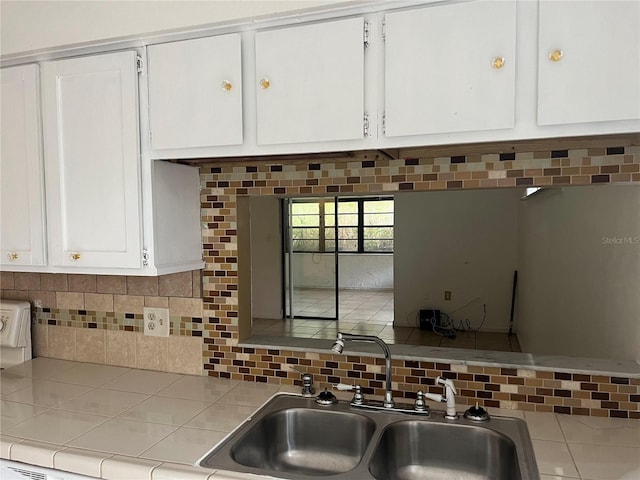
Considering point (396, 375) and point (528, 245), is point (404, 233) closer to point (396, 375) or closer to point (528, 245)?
point (528, 245)

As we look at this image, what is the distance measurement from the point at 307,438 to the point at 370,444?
31 centimetres

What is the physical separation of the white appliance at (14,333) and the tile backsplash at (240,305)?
0.07m

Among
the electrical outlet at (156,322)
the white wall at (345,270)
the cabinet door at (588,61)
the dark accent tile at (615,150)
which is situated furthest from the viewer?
the white wall at (345,270)

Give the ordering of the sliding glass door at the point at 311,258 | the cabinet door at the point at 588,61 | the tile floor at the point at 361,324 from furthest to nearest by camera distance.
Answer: the sliding glass door at the point at 311,258
the tile floor at the point at 361,324
the cabinet door at the point at 588,61

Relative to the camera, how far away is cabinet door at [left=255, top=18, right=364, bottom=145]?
133 cm

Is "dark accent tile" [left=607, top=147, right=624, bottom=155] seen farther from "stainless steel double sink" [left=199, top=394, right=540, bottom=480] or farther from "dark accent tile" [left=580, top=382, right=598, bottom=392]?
"stainless steel double sink" [left=199, top=394, right=540, bottom=480]

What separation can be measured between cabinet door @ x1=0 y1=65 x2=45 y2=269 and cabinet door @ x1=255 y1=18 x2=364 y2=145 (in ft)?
2.92

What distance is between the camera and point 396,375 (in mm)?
1663

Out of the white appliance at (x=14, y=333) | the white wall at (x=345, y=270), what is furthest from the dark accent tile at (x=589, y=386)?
the white wall at (x=345, y=270)

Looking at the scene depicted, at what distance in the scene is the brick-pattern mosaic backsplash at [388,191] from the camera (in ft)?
4.80

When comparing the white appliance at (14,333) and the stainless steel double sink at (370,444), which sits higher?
the white appliance at (14,333)


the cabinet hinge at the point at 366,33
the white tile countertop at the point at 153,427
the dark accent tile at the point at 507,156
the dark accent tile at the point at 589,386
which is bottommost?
the white tile countertop at the point at 153,427

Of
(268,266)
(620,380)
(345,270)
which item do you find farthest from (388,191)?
(345,270)

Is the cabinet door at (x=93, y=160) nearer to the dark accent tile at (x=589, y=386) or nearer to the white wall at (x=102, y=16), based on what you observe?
the white wall at (x=102, y=16)
